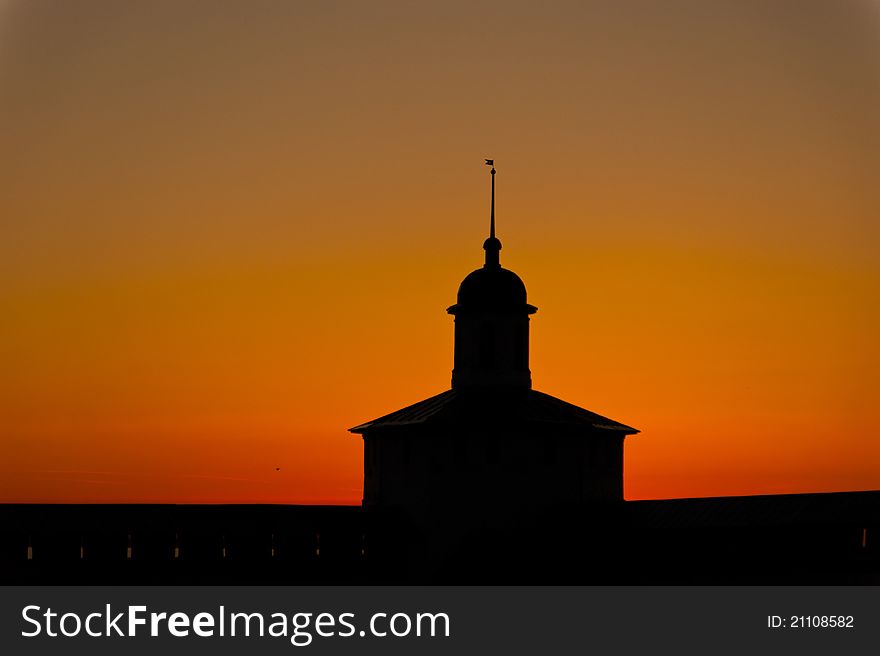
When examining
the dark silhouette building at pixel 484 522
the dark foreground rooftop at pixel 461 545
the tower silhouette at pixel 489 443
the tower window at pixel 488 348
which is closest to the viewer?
the dark foreground rooftop at pixel 461 545

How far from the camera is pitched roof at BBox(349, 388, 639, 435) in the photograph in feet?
188

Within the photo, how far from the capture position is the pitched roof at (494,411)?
57.4 metres

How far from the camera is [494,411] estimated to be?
5778 cm

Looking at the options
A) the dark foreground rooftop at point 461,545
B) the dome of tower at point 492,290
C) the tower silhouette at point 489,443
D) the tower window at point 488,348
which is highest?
the dome of tower at point 492,290

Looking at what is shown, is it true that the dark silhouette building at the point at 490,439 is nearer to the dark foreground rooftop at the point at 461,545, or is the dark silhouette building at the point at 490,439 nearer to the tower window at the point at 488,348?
the tower window at the point at 488,348

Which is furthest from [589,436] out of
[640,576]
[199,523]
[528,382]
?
[199,523]

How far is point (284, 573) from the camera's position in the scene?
179ft

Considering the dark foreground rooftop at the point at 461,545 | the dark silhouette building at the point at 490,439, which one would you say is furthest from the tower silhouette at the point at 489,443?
the dark foreground rooftop at the point at 461,545

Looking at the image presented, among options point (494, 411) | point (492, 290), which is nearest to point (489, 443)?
point (494, 411)

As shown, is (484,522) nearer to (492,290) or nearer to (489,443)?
(489,443)

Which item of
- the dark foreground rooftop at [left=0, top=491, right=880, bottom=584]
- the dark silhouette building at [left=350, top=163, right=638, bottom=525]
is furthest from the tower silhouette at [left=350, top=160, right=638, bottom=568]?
the dark foreground rooftop at [left=0, top=491, right=880, bottom=584]

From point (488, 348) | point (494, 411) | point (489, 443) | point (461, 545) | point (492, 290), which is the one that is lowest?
point (461, 545)

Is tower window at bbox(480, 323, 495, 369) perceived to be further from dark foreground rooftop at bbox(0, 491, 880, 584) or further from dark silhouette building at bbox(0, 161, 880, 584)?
dark foreground rooftop at bbox(0, 491, 880, 584)

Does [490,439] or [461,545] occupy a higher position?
[490,439]
